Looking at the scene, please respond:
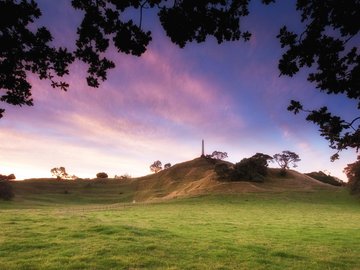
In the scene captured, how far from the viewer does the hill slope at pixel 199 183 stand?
87.8 m

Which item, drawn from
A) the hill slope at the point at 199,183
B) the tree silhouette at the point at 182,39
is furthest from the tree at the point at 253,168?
the tree silhouette at the point at 182,39

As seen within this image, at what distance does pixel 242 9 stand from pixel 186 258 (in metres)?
10.9

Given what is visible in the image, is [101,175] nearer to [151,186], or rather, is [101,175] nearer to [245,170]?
[151,186]

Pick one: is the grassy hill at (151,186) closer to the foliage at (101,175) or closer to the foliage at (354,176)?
the foliage at (354,176)

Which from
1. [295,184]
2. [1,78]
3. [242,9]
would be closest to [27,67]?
[1,78]

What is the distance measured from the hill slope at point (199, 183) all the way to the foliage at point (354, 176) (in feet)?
48.8

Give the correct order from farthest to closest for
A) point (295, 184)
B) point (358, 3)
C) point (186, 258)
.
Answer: point (295, 184) → point (186, 258) → point (358, 3)

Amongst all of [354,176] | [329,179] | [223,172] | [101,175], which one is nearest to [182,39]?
[354,176]

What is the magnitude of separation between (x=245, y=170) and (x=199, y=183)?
13581mm

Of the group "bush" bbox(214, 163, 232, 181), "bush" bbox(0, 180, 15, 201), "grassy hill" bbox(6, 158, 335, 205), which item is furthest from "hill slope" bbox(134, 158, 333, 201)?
"bush" bbox(0, 180, 15, 201)

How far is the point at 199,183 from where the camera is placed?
102 metres

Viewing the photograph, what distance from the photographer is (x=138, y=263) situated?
48.9 feet

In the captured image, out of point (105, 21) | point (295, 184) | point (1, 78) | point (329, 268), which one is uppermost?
point (295, 184)

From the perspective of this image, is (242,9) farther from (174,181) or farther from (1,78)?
(174,181)
